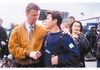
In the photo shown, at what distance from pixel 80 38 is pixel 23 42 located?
1.78 feet

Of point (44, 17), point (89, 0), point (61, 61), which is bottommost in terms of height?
point (61, 61)

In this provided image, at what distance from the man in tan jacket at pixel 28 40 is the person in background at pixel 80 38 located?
0.90 feet

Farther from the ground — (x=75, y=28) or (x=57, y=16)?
(x=57, y=16)

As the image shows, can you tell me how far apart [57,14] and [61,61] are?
0.44 m

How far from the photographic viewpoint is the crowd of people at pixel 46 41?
1922 mm

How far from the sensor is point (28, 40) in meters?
1.98

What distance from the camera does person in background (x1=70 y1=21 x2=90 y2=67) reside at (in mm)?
1954

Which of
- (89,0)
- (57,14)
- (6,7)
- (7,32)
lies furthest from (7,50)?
(89,0)

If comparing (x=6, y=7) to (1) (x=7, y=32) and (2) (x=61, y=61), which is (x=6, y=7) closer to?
(1) (x=7, y=32)

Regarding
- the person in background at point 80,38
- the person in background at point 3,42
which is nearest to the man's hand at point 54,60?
the person in background at point 80,38

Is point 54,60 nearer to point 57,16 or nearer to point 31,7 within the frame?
point 57,16

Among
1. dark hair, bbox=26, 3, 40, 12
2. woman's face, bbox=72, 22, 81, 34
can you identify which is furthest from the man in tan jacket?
woman's face, bbox=72, 22, 81, 34

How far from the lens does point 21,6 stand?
1953 mm

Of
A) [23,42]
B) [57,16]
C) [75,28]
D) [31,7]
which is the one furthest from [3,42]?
[75,28]
